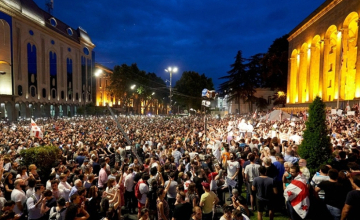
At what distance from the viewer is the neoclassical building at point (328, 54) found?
21.4 meters

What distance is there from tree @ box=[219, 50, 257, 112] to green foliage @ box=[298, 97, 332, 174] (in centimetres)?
4314

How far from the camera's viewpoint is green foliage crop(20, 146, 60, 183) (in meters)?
8.70

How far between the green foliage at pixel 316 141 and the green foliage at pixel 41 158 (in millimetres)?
8145

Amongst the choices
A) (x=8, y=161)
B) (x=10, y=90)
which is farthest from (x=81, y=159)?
(x=10, y=90)

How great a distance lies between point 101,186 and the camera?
22.7 ft

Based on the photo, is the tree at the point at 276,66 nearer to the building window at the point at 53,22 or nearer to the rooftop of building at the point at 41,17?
the rooftop of building at the point at 41,17

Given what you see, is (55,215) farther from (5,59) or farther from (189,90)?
(189,90)

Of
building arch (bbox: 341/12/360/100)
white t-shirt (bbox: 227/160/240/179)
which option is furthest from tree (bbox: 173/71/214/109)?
white t-shirt (bbox: 227/160/240/179)

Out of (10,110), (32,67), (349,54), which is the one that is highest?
(32,67)

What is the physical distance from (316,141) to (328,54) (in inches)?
932

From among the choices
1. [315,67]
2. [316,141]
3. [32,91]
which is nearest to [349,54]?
[315,67]

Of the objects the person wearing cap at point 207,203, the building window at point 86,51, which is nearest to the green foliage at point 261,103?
the building window at point 86,51

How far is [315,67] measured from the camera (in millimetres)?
29422

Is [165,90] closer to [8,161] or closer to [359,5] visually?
[359,5]
